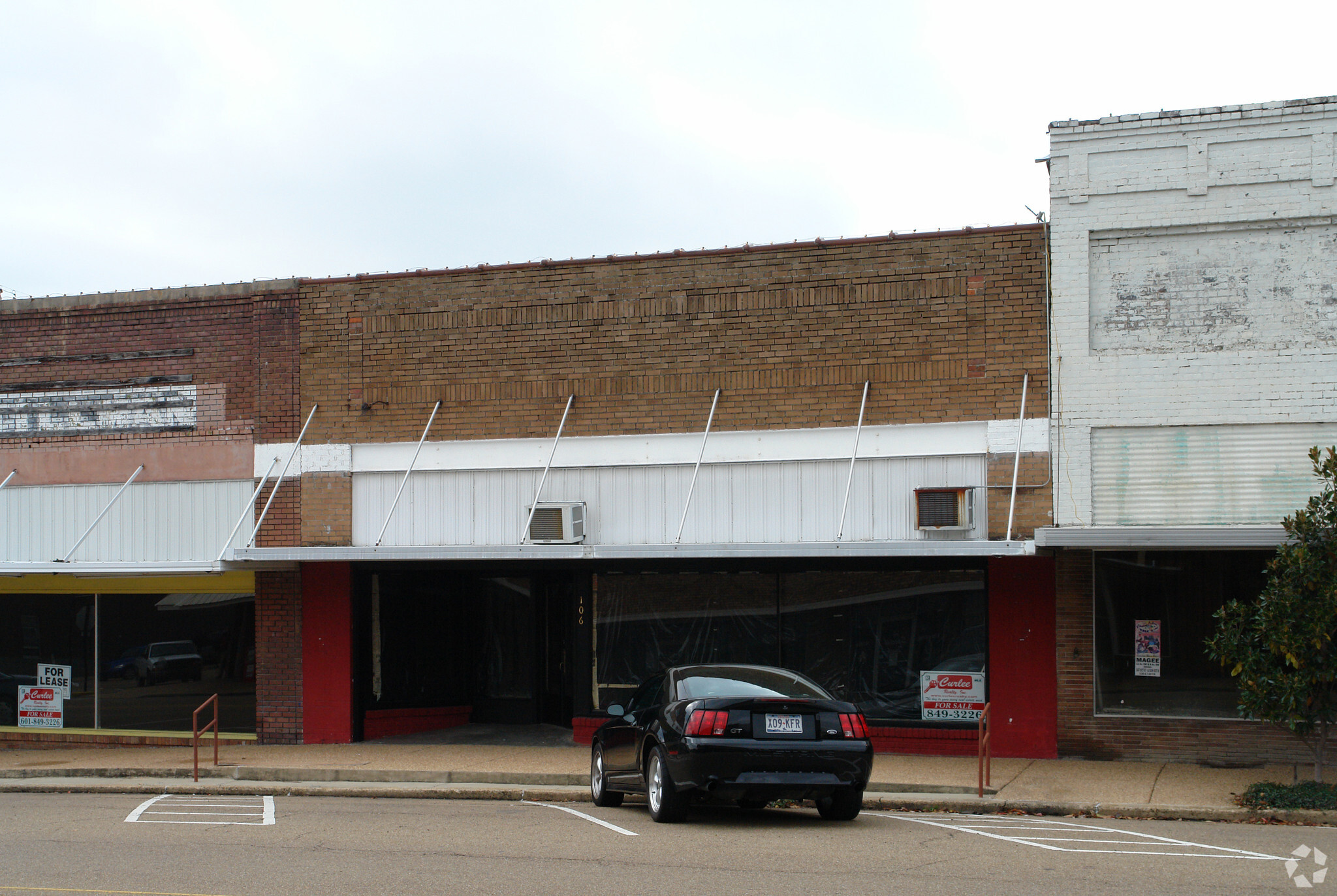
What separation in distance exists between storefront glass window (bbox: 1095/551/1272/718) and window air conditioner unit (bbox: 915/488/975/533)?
1582mm

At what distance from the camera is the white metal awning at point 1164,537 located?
41.8 ft

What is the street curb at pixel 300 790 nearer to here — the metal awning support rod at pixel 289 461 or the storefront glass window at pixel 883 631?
the metal awning support rod at pixel 289 461

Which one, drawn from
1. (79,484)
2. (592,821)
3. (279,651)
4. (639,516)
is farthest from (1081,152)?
(79,484)

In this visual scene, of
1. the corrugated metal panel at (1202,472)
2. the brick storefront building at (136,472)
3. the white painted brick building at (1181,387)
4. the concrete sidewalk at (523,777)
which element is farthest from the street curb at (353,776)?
the corrugated metal panel at (1202,472)

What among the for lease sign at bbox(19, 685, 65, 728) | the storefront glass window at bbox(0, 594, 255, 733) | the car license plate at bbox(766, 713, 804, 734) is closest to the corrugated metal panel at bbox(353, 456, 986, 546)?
the storefront glass window at bbox(0, 594, 255, 733)

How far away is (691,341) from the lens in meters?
16.3

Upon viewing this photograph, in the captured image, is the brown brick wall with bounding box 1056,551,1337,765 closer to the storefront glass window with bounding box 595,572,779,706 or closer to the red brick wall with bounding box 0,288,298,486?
the storefront glass window with bounding box 595,572,779,706

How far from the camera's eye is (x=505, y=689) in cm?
1850

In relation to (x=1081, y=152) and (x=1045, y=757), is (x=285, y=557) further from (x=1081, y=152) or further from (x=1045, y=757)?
(x=1081, y=152)

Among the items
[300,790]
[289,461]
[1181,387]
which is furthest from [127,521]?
[1181,387]

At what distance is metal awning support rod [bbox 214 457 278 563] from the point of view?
16.1 metres

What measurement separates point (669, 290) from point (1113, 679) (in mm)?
7010

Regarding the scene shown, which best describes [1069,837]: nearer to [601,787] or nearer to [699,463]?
[601,787]

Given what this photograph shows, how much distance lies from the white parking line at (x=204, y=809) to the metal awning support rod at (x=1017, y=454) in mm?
8091
